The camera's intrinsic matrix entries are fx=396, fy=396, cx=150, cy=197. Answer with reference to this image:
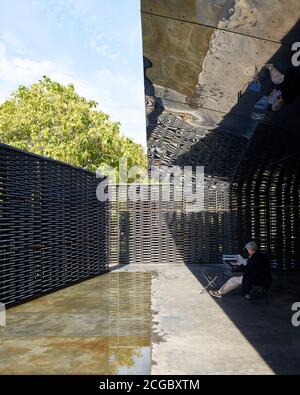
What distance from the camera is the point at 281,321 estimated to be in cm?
723

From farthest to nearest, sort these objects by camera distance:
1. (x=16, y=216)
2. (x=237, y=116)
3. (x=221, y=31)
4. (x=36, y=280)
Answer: (x=36, y=280), (x=16, y=216), (x=237, y=116), (x=221, y=31)

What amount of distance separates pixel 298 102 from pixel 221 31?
2.57 meters

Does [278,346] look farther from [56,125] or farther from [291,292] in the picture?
[56,125]

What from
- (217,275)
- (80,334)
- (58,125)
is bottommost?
(80,334)

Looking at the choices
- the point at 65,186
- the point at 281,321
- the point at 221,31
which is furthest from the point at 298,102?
the point at 65,186

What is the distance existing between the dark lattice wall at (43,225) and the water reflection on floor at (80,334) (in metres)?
0.62

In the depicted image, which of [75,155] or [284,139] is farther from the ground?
[75,155]

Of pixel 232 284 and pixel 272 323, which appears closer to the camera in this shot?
pixel 272 323

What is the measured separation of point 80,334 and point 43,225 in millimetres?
4471

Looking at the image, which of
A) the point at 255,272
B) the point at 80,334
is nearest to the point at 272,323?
the point at 255,272

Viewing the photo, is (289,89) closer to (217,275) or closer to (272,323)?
(272,323)

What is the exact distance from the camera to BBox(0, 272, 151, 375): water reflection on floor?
512cm

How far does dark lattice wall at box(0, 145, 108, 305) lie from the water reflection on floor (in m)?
0.62

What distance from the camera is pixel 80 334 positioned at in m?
6.67
